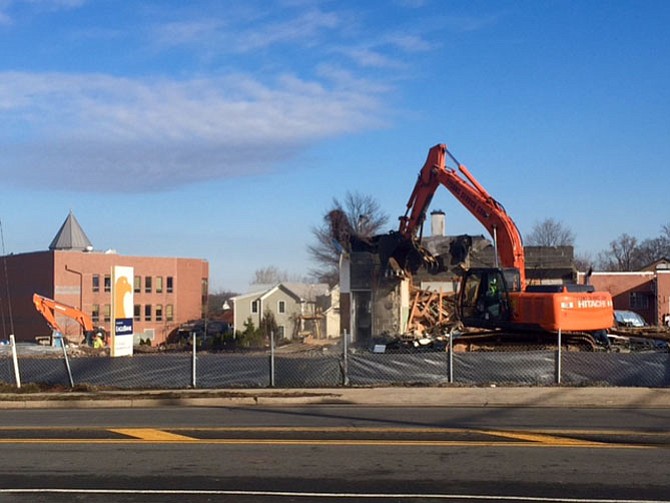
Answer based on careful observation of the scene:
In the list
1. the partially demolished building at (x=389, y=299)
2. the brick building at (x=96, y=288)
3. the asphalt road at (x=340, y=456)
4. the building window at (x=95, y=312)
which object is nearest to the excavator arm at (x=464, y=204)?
the partially demolished building at (x=389, y=299)

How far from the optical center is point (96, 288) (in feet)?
252

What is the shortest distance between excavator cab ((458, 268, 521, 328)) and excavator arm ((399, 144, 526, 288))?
37.3 inches

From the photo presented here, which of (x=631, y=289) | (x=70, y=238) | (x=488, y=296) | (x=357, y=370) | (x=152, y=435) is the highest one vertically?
(x=70, y=238)

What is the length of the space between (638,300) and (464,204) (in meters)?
33.6

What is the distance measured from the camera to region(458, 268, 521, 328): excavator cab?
85.5 ft

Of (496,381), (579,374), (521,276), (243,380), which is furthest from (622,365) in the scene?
(243,380)

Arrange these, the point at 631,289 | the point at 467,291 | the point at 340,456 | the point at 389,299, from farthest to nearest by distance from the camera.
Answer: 1. the point at 631,289
2. the point at 389,299
3. the point at 467,291
4. the point at 340,456

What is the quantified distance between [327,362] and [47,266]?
57.7 m

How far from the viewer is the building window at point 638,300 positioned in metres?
59.2

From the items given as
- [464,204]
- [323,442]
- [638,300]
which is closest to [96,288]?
[638,300]

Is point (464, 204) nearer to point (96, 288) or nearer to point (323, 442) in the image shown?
point (323, 442)

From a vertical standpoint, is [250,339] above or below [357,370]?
below

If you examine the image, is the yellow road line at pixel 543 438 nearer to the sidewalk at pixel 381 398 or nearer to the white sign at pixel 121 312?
the sidewalk at pixel 381 398

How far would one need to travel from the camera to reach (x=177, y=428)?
1530cm
